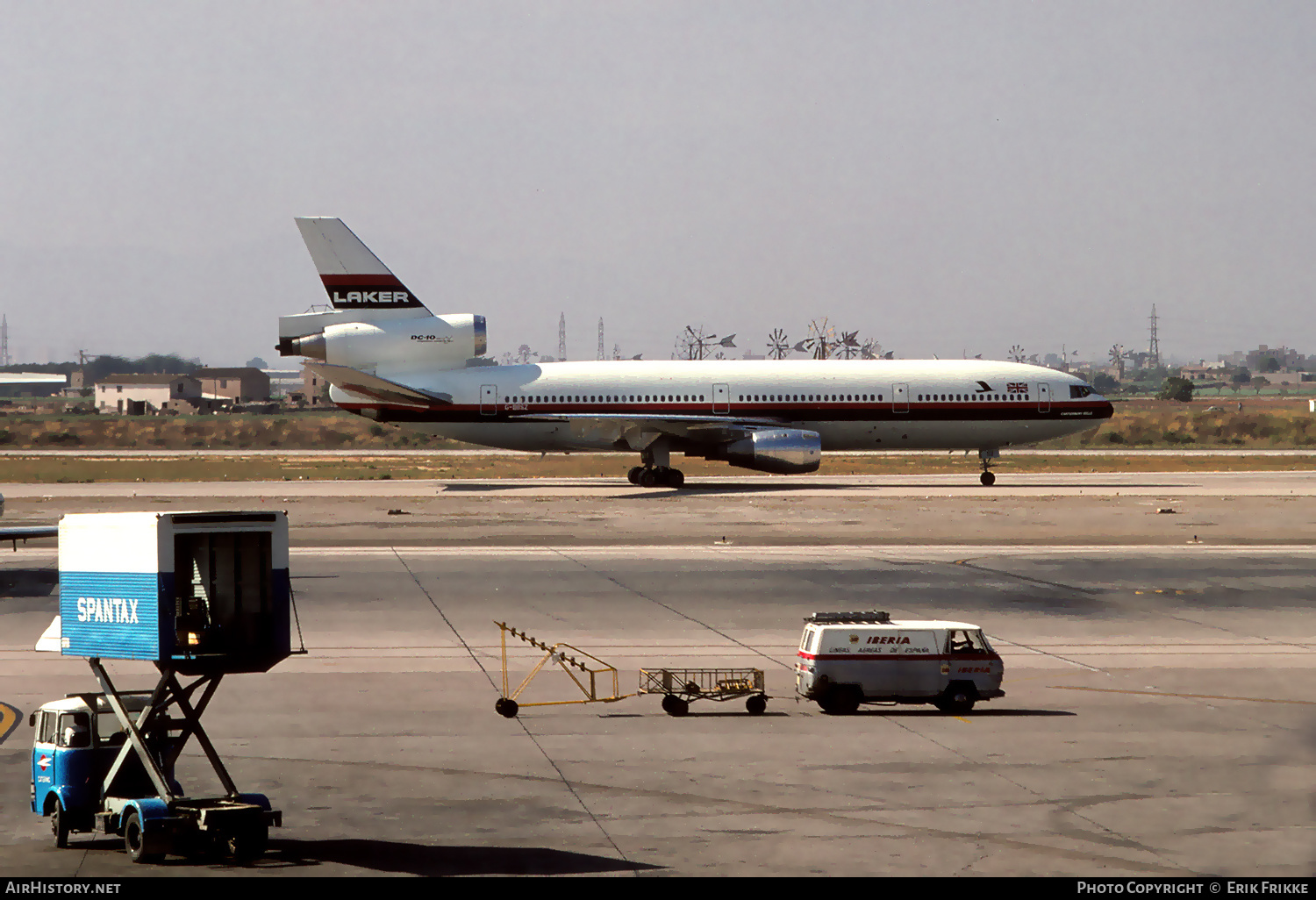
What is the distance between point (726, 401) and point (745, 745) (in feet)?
165

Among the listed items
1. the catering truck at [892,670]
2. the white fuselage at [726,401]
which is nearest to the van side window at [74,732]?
the catering truck at [892,670]

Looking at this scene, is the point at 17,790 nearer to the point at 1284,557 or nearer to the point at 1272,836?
the point at 1272,836

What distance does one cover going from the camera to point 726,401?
70.8 meters

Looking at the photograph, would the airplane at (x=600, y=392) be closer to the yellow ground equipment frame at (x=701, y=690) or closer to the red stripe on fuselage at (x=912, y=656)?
the yellow ground equipment frame at (x=701, y=690)

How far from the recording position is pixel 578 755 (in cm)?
2038

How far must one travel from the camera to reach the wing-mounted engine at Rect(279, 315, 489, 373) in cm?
7088

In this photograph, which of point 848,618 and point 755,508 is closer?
point 848,618

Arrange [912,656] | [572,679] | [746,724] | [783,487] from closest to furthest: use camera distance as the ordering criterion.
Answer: [746,724], [912,656], [572,679], [783,487]

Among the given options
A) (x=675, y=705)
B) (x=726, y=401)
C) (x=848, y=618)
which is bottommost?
(x=675, y=705)

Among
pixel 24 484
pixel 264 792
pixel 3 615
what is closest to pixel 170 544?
pixel 264 792

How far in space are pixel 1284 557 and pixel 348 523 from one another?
1332 inches

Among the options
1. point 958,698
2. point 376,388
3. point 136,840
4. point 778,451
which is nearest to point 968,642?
point 958,698

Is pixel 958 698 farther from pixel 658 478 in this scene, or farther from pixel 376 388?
pixel 376 388

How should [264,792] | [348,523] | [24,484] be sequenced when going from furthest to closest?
[24,484], [348,523], [264,792]
